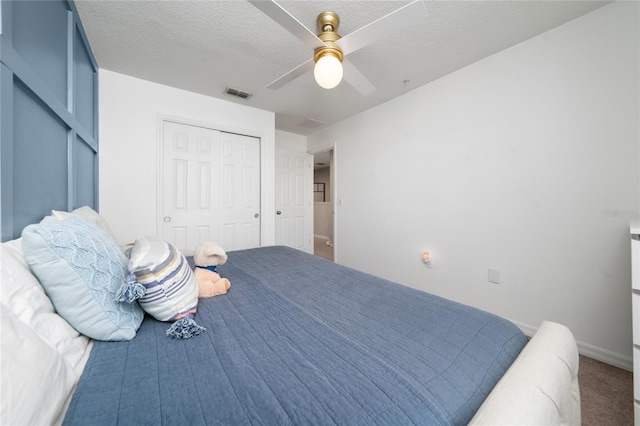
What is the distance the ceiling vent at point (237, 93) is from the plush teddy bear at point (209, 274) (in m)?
2.12

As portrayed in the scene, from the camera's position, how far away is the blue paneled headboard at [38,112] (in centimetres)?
83

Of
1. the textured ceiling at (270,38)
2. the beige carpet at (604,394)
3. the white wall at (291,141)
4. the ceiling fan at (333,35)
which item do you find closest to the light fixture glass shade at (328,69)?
the ceiling fan at (333,35)

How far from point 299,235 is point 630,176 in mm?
3751

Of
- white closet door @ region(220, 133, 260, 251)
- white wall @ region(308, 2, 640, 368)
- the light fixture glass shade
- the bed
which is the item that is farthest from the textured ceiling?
the bed

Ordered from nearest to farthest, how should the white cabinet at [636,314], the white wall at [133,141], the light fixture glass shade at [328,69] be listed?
the white cabinet at [636,314] → the light fixture glass shade at [328,69] → the white wall at [133,141]

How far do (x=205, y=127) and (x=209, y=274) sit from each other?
237cm

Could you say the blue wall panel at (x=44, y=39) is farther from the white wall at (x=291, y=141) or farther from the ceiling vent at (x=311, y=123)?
the white wall at (x=291, y=141)

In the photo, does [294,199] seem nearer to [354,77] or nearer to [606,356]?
[354,77]

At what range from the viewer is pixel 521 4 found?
1570mm

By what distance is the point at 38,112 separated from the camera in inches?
42.4

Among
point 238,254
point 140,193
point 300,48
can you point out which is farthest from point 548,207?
point 140,193

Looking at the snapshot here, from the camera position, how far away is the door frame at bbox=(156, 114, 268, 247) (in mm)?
2645

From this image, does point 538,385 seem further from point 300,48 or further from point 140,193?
point 140,193

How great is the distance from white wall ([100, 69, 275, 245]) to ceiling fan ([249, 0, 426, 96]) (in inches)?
72.1
